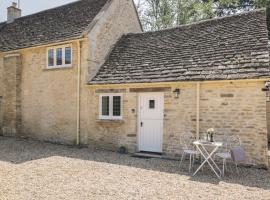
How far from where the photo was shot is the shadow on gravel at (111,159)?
8.31 metres

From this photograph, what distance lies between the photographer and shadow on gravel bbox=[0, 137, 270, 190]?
27.3 feet

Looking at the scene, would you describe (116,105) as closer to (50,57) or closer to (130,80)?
(130,80)

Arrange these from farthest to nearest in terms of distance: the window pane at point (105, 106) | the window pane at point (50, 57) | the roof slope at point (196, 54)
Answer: the window pane at point (50, 57), the window pane at point (105, 106), the roof slope at point (196, 54)

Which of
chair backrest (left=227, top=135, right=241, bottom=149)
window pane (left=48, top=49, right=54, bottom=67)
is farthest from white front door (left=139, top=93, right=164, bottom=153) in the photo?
window pane (left=48, top=49, right=54, bottom=67)

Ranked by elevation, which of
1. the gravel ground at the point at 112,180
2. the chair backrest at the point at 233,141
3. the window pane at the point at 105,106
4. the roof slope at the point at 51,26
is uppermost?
the roof slope at the point at 51,26

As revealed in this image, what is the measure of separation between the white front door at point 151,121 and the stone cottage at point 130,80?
4 centimetres

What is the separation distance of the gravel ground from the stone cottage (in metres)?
1.73

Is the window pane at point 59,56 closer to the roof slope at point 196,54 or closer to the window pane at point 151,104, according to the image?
the roof slope at point 196,54

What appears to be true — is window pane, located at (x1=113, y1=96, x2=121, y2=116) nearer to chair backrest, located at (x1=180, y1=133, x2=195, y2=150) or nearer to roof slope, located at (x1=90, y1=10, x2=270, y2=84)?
roof slope, located at (x1=90, y1=10, x2=270, y2=84)

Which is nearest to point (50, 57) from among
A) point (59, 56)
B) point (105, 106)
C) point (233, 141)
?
point (59, 56)

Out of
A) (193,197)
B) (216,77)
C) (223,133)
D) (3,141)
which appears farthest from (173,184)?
(3,141)

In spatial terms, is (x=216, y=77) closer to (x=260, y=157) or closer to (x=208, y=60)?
(x=208, y=60)

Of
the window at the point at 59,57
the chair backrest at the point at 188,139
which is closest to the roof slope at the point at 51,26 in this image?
the window at the point at 59,57

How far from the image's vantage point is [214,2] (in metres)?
28.2
